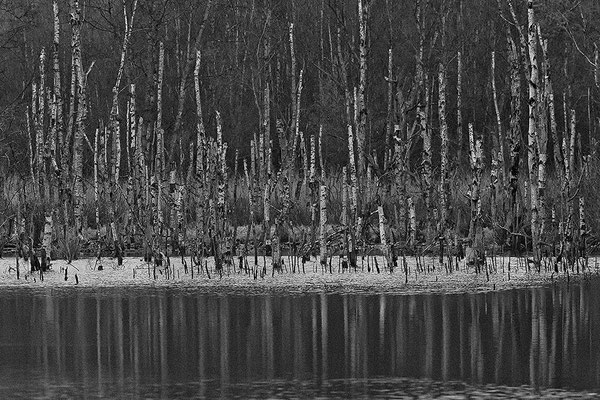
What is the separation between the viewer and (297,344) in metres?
11.9

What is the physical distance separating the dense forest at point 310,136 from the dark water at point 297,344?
3657mm

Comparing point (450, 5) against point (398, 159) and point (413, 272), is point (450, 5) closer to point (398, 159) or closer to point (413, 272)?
point (398, 159)

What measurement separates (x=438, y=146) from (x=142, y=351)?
2775cm

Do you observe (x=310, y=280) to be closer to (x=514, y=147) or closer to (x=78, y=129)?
(x=78, y=129)

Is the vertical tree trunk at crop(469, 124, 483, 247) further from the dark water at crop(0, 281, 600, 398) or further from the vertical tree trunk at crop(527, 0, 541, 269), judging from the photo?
the dark water at crop(0, 281, 600, 398)

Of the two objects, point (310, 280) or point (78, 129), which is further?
point (78, 129)

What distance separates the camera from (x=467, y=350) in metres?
11.4

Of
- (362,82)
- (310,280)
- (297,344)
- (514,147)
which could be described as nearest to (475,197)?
(514,147)

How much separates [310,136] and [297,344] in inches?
874

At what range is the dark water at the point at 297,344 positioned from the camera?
959cm

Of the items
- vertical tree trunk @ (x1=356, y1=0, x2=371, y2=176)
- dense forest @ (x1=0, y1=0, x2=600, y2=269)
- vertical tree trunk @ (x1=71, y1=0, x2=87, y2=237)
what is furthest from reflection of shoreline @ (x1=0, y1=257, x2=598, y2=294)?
vertical tree trunk @ (x1=356, y1=0, x2=371, y2=176)

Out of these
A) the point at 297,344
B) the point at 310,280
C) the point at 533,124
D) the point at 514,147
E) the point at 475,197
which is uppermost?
the point at 533,124

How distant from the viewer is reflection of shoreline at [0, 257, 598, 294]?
17.0m

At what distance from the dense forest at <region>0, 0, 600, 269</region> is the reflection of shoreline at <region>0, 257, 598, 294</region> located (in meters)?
0.47
